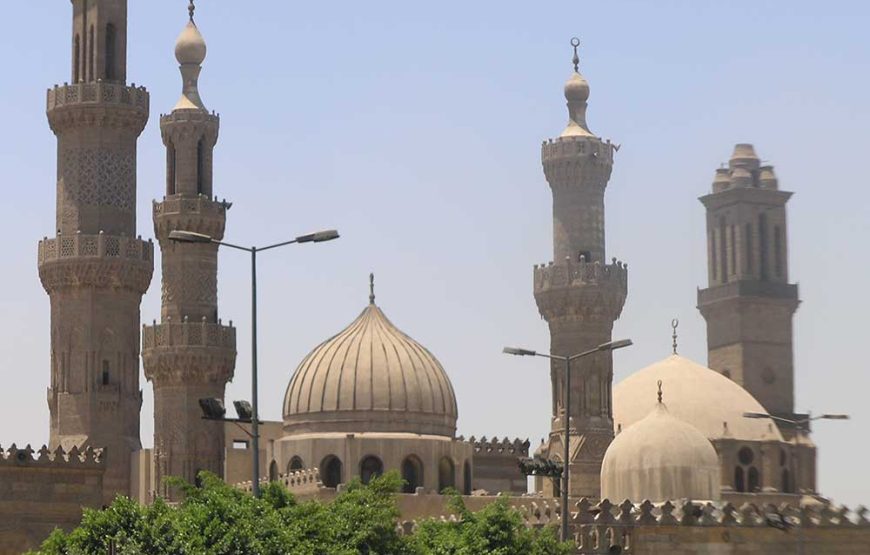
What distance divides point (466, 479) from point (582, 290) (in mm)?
8715

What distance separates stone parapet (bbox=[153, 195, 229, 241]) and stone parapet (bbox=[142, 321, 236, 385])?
8.81ft

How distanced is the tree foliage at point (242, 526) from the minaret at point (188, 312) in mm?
22049

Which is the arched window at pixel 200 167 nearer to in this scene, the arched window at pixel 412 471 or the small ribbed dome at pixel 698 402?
the arched window at pixel 412 471

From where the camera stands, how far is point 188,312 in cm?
5641

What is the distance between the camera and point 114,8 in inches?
2189

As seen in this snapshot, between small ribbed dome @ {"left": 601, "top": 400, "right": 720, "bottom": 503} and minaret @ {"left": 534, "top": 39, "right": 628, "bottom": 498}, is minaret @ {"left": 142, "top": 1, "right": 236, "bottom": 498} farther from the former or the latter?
small ribbed dome @ {"left": 601, "top": 400, "right": 720, "bottom": 503}

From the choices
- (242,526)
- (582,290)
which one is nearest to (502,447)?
(582,290)

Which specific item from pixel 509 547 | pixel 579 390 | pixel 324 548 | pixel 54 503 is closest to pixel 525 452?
pixel 579 390

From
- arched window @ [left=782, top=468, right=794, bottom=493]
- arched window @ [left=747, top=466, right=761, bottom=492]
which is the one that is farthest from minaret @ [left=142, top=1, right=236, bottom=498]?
arched window @ [left=782, top=468, right=794, bottom=493]

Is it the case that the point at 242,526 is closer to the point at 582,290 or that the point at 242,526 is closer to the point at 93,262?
the point at 93,262

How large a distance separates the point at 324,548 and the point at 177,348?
26.7 m

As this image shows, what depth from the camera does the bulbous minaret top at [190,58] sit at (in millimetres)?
58375

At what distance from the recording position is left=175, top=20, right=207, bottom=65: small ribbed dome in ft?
192

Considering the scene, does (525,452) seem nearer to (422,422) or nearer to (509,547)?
(422,422)
